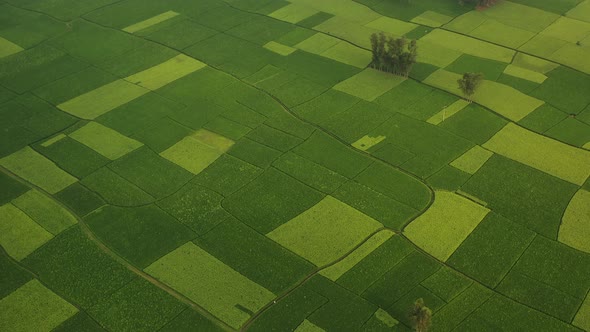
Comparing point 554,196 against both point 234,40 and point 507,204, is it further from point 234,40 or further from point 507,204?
point 234,40

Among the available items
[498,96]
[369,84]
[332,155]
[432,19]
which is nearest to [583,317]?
[332,155]

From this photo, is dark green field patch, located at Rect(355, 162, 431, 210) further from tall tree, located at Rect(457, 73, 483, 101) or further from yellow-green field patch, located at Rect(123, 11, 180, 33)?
yellow-green field patch, located at Rect(123, 11, 180, 33)

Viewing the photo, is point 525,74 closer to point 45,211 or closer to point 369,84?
point 369,84

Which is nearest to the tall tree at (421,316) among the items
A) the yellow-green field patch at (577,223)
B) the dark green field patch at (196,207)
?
the yellow-green field patch at (577,223)

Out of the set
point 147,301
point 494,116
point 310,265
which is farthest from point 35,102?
point 494,116

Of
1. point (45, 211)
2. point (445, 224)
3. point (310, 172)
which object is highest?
point (310, 172)

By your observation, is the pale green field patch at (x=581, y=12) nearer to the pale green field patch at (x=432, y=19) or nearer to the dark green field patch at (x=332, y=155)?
the pale green field patch at (x=432, y=19)
